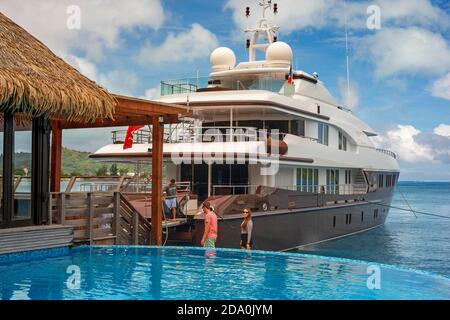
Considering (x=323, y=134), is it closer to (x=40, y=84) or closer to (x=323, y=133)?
(x=323, y=133)

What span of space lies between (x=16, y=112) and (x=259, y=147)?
10.8m

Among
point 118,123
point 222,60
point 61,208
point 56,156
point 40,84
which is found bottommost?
point 61,208

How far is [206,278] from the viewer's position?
10094 millimetres

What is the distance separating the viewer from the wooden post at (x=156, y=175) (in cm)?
1428

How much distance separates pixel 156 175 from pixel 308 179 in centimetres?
1286

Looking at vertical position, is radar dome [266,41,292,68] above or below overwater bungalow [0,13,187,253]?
above

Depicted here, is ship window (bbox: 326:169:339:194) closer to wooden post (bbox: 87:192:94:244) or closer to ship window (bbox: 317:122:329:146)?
ship window (bbox: 317:122:329:146)

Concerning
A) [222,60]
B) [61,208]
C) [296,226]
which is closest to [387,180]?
[222,60]

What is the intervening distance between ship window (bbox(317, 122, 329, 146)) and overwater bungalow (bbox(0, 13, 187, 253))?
14647mm

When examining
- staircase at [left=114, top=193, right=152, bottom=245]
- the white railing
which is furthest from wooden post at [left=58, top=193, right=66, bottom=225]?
the white railing

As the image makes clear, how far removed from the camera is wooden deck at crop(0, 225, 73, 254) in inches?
432

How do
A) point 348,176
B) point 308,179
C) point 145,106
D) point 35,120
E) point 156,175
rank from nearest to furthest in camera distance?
point 35,120 → point 145,106 → point 156,175 → point 308,179 → point 348,176
